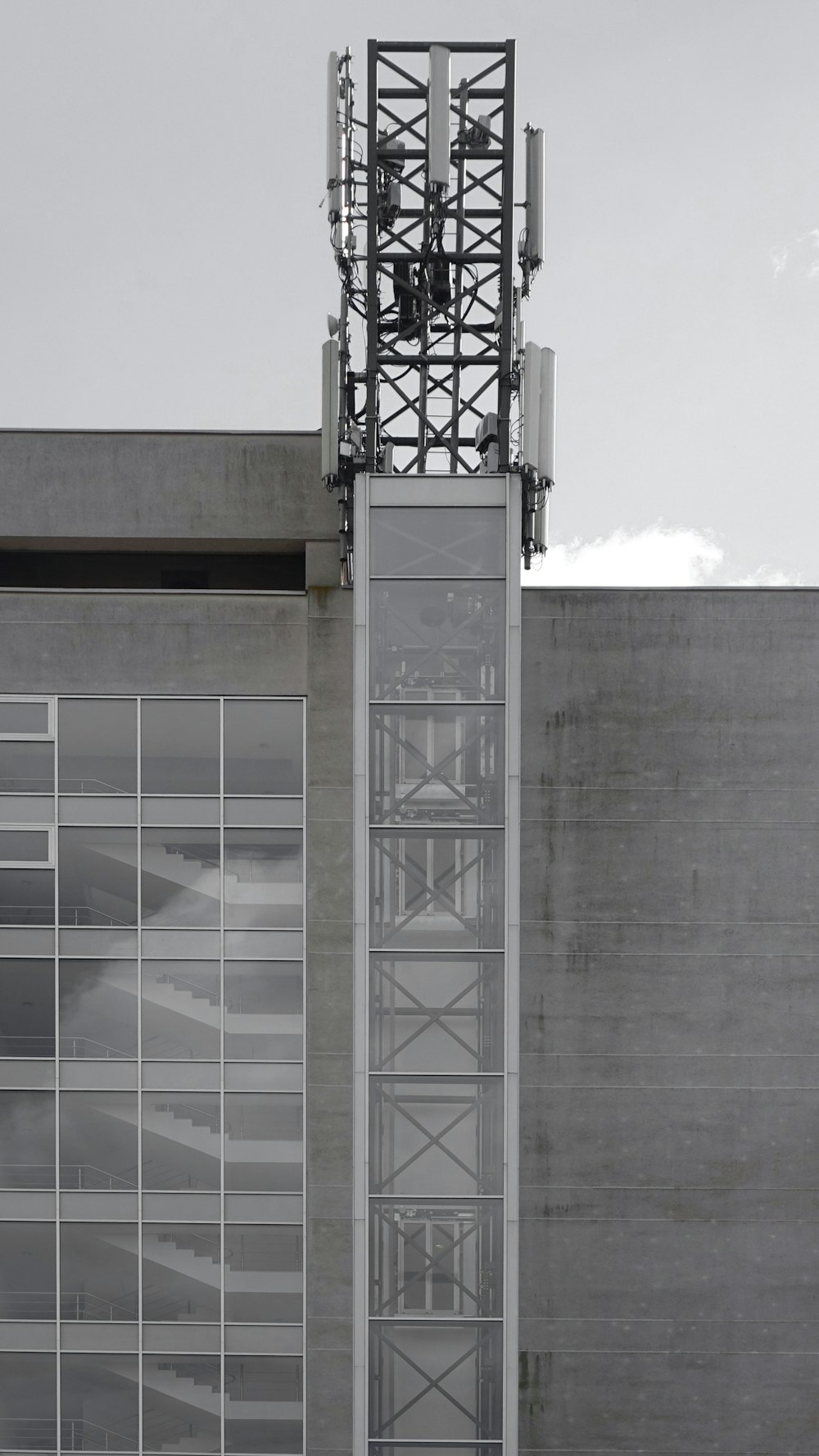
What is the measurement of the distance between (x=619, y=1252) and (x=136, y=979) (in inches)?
375

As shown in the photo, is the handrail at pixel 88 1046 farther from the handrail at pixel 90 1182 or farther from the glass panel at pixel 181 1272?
the glass panel at pixel 181 1272

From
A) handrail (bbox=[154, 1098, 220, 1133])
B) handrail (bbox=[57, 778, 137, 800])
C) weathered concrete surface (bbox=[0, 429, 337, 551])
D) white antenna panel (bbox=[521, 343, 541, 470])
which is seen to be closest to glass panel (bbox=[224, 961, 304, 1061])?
handrail (bbox=[154, 1098, 220, 1133])

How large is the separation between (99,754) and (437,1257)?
32.7 ft

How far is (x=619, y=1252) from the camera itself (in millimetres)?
16406

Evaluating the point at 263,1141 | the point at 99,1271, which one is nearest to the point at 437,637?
the point at 263,1141

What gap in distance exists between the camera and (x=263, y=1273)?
16203mm

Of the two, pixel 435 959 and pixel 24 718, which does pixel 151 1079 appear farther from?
Answer: pixel 24 718

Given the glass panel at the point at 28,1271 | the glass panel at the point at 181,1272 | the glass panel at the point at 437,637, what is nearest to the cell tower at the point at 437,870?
the glass panel at the point at 437,637

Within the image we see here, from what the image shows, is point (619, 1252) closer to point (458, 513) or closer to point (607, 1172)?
point (607, 1172)

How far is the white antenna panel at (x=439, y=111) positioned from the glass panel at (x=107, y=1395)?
66.4 feet

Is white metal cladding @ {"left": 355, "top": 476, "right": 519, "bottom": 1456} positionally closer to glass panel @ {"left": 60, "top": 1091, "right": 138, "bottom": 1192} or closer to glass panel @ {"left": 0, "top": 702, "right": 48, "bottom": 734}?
glass panel @ {"left": 60, "top": 1091, "right": 138, "bottom": 1192}

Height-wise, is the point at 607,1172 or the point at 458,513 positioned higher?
the point at 458,513

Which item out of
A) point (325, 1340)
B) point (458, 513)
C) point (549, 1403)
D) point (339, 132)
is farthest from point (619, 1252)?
point (339, 132)

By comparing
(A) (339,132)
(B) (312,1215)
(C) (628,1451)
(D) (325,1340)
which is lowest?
(C) (628,1451)
